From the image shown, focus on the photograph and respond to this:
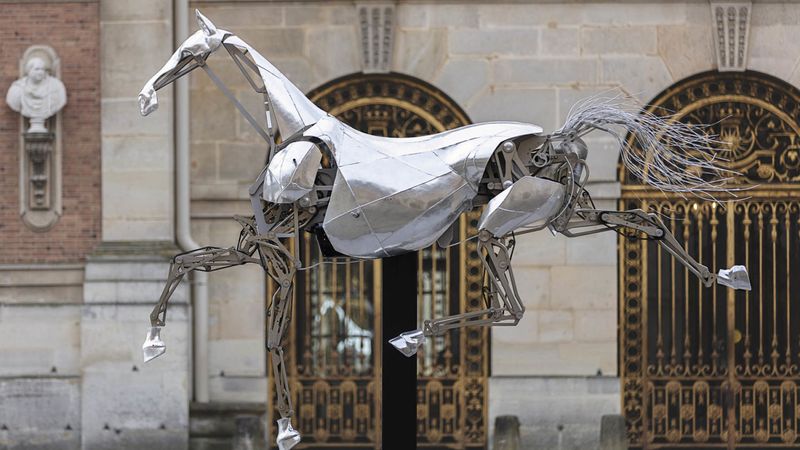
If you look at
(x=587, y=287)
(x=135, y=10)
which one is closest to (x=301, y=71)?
(x=135, y=10)

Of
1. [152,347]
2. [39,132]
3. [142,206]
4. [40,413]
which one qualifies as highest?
[39,132]

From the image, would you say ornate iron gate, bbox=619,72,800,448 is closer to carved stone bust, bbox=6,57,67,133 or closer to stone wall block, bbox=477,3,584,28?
stone wall block, bbox=477,3,584,28

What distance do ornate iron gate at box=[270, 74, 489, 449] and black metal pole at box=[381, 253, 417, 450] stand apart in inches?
→ 208

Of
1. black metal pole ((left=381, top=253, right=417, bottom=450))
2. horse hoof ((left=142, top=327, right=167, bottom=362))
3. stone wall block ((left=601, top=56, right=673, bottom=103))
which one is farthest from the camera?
stone wall block ((left=601, top=56, right=673, bottom=103))

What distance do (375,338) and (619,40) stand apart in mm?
3729

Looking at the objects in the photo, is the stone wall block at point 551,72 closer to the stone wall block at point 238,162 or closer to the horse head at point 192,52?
the stone wall block at point 238,162

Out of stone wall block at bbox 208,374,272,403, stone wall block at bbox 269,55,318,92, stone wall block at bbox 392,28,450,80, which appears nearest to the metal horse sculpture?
stone wall block at bbox 269,55,318,92

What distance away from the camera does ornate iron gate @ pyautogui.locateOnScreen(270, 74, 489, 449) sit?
15.2m

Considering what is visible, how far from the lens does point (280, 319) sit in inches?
374

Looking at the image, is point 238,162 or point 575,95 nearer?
point 575,95

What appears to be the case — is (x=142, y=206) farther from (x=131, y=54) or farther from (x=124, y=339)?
(x=131, y=54)

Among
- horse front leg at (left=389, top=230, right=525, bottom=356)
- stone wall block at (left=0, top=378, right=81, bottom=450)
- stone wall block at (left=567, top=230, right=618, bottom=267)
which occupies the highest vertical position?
stone wall block at (left=567, top=230, right=618, bottom=267)

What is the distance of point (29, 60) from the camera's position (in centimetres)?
1483

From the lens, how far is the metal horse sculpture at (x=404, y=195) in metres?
9.43
